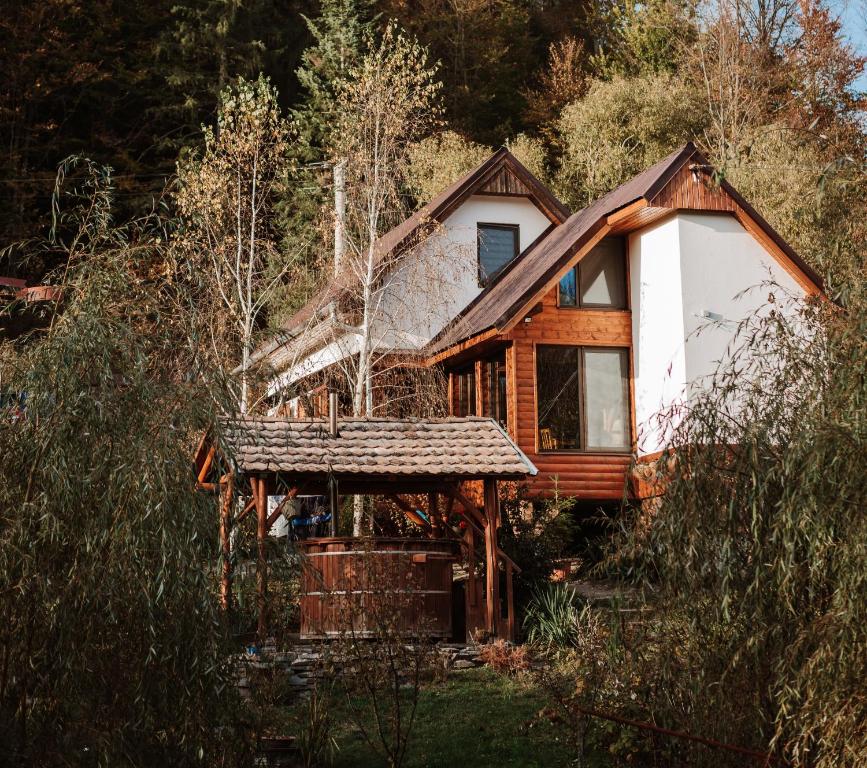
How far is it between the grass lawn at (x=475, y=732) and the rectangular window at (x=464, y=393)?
970 cm

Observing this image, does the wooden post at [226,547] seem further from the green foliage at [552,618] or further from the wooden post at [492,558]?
the wooden post at [492,558]

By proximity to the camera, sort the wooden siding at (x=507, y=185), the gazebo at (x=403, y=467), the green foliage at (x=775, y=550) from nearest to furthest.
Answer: the green foliage at (x=775, y=550) < the gazebo at (x=403, y=467) < the wooden siding at (x=507, y=185)

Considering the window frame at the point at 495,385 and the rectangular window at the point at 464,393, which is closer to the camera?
the window frame at the point at 495,385

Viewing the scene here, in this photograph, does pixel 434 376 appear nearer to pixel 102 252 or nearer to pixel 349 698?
pixel 349 698

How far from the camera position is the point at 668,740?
9.09 meters

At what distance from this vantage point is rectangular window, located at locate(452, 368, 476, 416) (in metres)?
23.0

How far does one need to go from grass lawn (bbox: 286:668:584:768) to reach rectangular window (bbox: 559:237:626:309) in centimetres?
917

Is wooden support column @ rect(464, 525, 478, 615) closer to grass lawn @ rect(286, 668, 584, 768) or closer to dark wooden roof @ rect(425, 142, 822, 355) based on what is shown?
grass lawn @ rect(286, 668, 584, 768)

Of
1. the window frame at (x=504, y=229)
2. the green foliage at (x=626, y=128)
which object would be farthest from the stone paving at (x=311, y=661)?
the green foliage at (x=626, y=128)

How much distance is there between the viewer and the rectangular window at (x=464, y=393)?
2297 cm

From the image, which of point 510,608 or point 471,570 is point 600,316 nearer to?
point 471,570

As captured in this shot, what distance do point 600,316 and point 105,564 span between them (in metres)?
14.7

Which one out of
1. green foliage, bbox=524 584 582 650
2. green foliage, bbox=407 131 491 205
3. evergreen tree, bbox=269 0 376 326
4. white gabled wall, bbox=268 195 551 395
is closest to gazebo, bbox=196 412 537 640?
green foliage, bbox=524 584 582 650

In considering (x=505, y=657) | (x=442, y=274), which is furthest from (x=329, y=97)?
(x=505, y=657)
